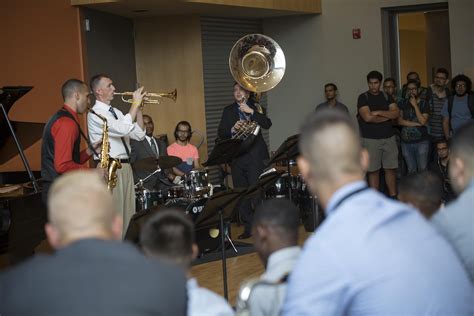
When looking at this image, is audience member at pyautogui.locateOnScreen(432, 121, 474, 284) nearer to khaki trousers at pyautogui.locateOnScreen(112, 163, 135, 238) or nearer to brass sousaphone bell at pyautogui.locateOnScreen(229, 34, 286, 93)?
khaki trousers at pyautogui.locateOnScreen(112, 163, 135, 238)

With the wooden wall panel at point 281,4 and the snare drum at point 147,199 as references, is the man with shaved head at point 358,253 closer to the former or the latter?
the snare drum at point 147,199

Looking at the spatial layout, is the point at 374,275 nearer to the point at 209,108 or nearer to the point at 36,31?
the point at 36,31

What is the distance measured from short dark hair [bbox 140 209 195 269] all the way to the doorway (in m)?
10.1

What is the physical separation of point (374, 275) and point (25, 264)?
896 mm

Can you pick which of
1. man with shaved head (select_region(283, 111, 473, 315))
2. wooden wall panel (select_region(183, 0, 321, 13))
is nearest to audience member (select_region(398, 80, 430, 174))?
wooden wall panel (select_region(183, 0, 321, 13))

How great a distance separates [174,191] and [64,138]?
194cm

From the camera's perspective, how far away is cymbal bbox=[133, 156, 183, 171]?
25.5ft

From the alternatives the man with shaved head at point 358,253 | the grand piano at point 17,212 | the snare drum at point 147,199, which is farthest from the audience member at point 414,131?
the man with shaved head at point 358,253

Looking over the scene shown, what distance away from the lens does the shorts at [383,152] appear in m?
10.6

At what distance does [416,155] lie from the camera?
1052cm

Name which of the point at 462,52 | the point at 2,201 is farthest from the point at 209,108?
the point at 2,201

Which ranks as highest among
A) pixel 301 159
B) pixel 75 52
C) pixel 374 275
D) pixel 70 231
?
pixel 75 52

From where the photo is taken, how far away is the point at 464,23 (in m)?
11.7

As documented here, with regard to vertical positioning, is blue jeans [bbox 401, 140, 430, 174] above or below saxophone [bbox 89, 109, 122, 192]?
below
